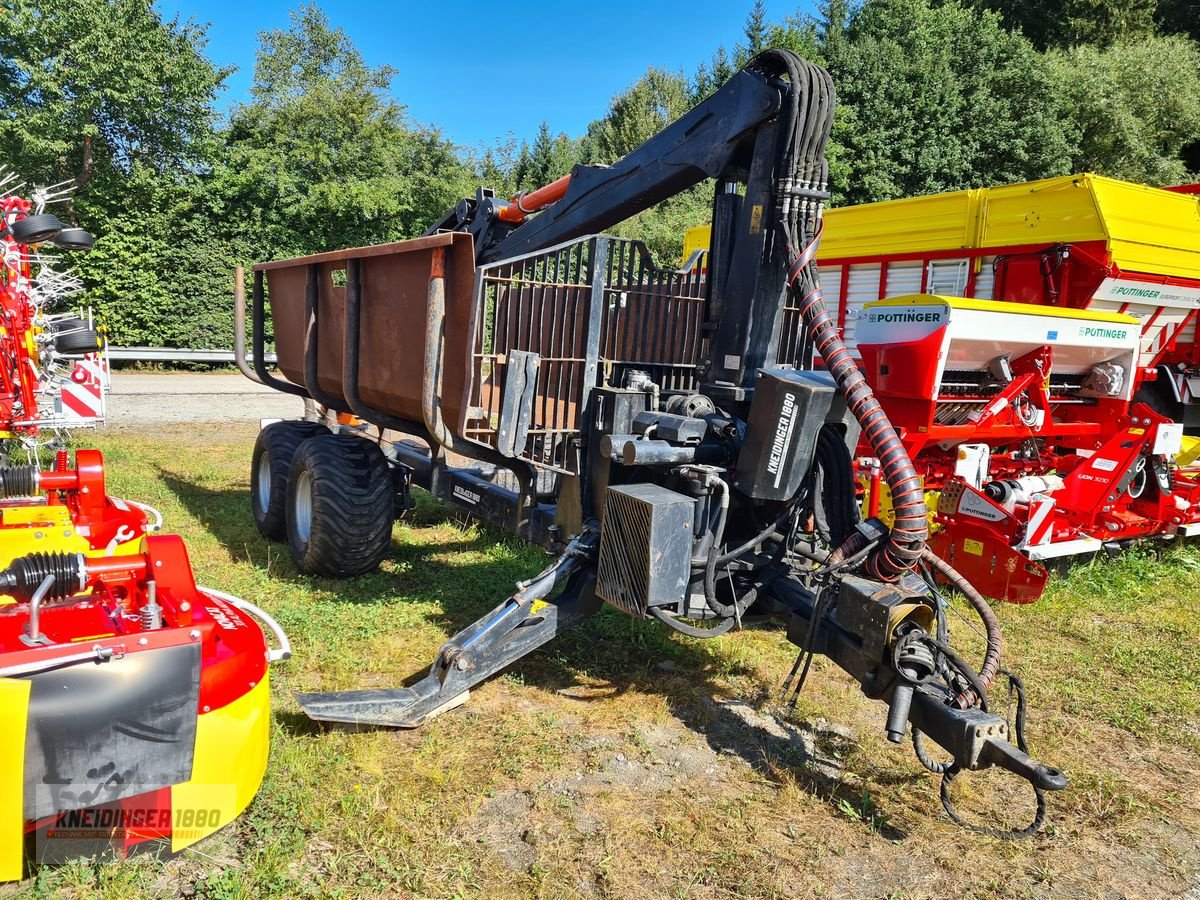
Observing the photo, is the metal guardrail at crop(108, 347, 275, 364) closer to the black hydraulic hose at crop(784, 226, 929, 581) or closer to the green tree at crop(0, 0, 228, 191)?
the green tree at crop(0, 0, 228, 191)

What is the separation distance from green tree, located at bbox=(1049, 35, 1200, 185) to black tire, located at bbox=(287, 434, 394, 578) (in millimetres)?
21171

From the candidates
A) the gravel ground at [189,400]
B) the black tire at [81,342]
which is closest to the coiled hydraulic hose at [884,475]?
the black tire at [81,342]

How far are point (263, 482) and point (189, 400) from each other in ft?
27.9

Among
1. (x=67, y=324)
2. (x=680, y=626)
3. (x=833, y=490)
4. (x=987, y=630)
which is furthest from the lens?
(x=67, y=324)

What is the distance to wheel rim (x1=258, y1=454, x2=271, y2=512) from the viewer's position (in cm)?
609

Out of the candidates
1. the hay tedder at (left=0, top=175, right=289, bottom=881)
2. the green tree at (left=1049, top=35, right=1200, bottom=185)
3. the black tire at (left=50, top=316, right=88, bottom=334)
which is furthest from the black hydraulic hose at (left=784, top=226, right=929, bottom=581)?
the green tree at (left=1049, top=35, right=1200, bottom=185)

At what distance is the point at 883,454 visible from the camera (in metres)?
2.94

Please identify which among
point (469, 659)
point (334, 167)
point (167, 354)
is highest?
point (334, 167)

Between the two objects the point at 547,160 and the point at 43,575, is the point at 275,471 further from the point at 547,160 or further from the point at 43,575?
the point at 547,160

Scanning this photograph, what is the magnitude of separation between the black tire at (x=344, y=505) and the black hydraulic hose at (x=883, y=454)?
8.88ft

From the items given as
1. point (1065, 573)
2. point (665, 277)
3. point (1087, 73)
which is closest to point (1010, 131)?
point (1087, 73)

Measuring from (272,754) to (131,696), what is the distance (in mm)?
929

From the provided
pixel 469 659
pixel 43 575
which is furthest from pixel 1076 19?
pixel 43 575

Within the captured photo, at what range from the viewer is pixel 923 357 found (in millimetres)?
5117
